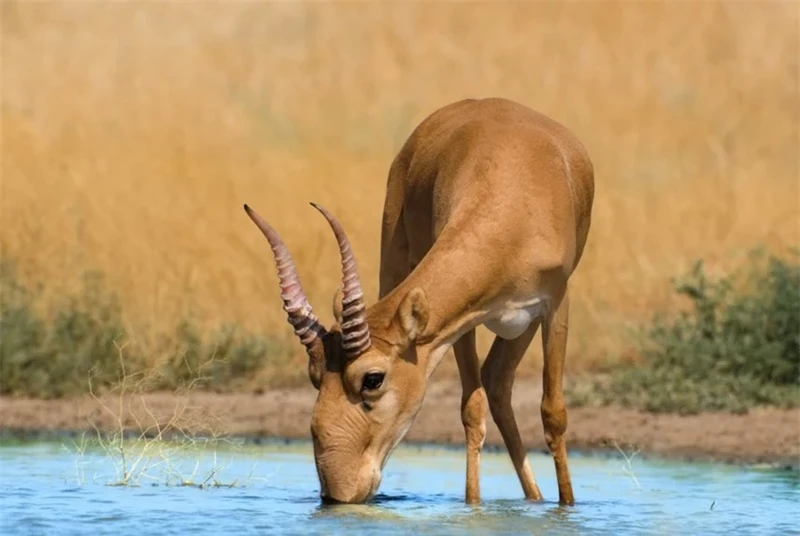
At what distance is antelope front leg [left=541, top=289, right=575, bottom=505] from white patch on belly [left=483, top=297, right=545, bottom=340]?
0.16 m

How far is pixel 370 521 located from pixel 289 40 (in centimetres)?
2301

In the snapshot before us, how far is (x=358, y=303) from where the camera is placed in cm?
841

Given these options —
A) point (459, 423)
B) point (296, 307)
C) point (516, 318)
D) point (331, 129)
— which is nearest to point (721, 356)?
point (459, 423)

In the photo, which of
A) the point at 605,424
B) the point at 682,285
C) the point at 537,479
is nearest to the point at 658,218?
the point at 682,285

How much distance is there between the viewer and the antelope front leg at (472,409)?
10.1m

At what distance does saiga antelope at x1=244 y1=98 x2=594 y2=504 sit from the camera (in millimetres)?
8602

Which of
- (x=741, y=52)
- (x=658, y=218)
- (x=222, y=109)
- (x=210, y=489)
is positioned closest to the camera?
(x=210, y=489)

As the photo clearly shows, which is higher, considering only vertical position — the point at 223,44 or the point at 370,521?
the point at 223,44

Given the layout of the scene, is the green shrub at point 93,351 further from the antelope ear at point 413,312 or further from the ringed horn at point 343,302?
the ringed horn at point 343,302

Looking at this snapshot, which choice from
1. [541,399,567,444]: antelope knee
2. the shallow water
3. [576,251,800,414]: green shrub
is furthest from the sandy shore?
[541,399,567,444]: antelope knee

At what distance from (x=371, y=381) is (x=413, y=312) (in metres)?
0.41

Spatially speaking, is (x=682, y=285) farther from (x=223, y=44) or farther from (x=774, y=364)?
(x=223, y=44)

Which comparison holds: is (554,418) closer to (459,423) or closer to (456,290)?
(456,290)

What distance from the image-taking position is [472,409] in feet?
33.9
